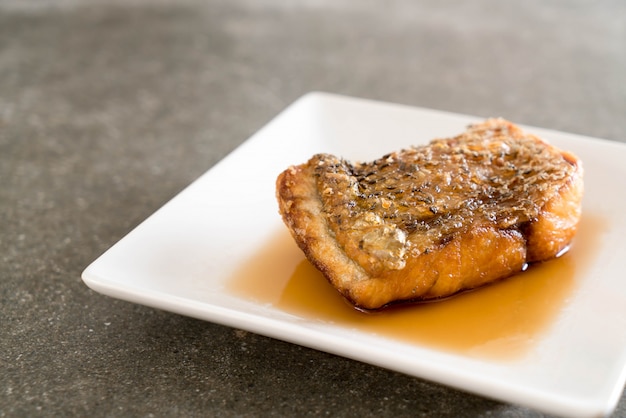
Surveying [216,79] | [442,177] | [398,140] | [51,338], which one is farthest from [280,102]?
[51,338]

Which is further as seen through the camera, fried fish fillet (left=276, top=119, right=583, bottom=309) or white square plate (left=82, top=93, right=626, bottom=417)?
fried fish fillet (left=276, top=119, right=583, bottom=309)

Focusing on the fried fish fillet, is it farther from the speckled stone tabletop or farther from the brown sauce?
the speckled stone tabletop

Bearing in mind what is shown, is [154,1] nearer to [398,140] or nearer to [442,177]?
[398,140]

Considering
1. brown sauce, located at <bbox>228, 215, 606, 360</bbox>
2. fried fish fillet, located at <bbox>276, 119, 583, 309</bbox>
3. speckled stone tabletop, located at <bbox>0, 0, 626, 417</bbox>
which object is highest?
fried fish fillet, located at <bbox>276, 119, 583, 309</bbox>

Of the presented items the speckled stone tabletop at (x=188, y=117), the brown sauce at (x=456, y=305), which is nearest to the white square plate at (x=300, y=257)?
the brown sauce at (x=456, y=305)

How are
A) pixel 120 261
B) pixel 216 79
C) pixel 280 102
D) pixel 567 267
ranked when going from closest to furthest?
pixel 120 261 → pixel 567 267 → pixel 280 102 → pixel 216 79

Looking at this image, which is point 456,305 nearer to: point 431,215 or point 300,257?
point 431,215

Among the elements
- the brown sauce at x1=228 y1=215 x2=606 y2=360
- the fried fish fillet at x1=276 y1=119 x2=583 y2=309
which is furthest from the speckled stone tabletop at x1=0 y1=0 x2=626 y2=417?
the fried fish fillet at x1=276 y1=119 x2=583 y2=309
